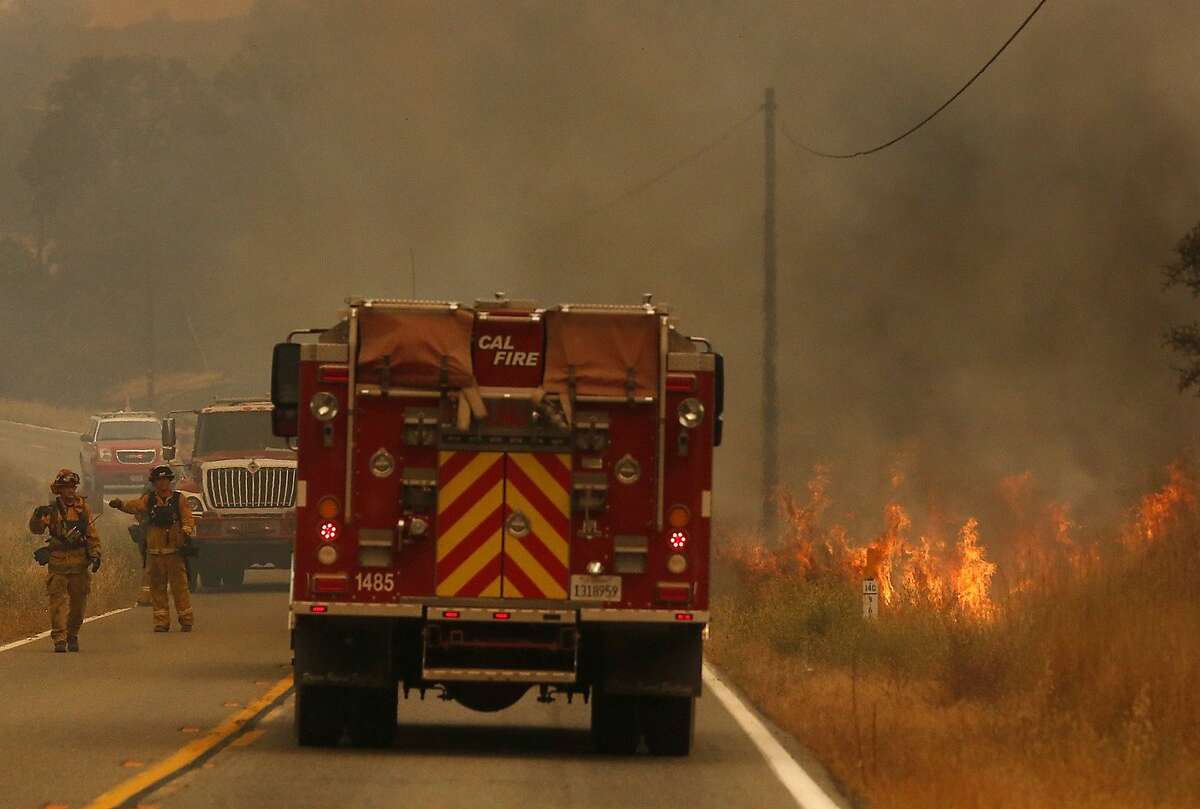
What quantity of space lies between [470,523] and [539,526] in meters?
0.39

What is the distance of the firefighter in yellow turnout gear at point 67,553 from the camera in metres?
19.6

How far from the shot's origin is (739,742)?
12969 millimetres

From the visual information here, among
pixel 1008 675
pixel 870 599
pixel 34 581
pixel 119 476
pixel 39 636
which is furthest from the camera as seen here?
pixel 119 476

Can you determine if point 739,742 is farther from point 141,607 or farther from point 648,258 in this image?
point 648,258

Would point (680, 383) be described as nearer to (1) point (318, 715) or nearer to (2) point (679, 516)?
(2) point (679, 516)

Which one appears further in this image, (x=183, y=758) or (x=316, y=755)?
A: (x=316, y=755)

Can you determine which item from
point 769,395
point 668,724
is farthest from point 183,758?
point 769,395

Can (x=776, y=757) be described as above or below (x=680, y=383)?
below

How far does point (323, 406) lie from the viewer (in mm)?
11891

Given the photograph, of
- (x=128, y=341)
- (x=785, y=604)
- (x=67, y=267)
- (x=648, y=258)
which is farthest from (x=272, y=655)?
(x=67, y=267)

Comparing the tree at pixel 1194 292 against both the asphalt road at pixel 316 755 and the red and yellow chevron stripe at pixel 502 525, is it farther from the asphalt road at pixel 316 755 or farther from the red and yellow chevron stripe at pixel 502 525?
the red and yellow chevron stripe at pixel 502 525

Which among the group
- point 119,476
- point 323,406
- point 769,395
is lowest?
point 323,406

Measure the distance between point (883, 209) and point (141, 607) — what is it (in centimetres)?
1868

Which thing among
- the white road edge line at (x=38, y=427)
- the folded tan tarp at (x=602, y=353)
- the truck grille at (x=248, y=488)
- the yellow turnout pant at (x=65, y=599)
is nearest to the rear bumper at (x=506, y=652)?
the folded tan tarp at (x=602, y=353)
